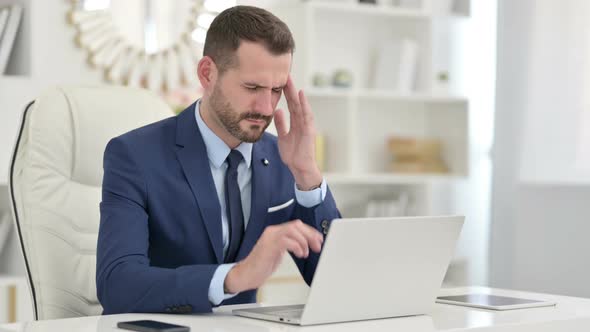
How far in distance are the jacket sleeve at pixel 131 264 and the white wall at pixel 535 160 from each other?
263 centimetres

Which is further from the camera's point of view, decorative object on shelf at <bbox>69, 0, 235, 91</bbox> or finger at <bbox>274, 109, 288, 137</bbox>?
decorative object on shelf at <bbox>69, 0, 235, 91</bbox>

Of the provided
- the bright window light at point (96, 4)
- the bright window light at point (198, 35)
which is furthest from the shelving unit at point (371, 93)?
the bright window light at point (96, 4)

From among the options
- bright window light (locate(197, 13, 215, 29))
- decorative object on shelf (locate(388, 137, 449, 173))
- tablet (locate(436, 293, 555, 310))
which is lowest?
decorative object on shelf (locate(388, 137, 449, 173))

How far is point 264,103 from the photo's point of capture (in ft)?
6.41

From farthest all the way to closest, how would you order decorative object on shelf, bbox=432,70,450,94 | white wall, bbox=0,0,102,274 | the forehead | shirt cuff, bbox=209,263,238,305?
decorative object on shelf, bbox=432,70,450,94 → white wall, bbox=0,0,102,274 → the forehead → shirt cuff, bbox=209,263,238,305

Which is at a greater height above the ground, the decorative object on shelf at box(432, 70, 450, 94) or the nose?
the nose

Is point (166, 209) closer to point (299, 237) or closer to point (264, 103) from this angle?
point (264, 103)

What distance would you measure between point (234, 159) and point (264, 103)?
0.16 m

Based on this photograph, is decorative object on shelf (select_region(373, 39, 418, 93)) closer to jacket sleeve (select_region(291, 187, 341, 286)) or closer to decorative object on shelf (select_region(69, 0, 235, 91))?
decorative object on shelf (select_region(69, 0, 235, 91))

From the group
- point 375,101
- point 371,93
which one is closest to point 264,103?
point 371,93

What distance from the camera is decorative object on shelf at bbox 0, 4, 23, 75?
3625mm

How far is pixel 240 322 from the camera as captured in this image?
1.54 meters

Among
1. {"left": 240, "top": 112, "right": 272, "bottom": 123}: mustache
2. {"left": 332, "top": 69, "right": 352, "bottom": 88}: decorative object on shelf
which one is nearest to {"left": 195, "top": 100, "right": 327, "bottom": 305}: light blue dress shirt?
{"left": 240, "top": 112, "right": 272, "bottom": 123}: mustache

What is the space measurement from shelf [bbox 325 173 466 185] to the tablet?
2359 millimetres
